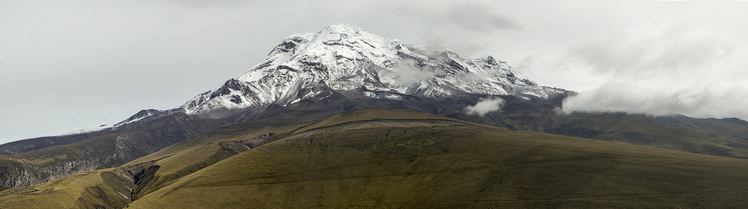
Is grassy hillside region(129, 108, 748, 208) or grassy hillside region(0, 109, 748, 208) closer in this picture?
grassy hillside region(129, 108, 748, 208)

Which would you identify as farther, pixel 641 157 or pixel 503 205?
pixel 641 157

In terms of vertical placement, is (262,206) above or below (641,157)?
below

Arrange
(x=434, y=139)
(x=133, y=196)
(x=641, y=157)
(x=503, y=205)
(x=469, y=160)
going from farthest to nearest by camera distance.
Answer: (x=434, y=139), (x=133, y=196), (x=469, y=160), (x=641, y=157), (x=503, y=205)

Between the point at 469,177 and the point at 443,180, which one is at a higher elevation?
the point at 469,177

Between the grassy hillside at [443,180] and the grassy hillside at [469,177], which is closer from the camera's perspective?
the grassy hillside at [469,177]

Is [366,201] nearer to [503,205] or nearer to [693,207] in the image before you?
[503,205]

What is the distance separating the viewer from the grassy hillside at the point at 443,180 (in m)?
107

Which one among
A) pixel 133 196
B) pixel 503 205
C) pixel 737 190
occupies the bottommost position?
pixel 133 196

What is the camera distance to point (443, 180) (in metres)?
139

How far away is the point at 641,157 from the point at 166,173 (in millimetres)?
217312

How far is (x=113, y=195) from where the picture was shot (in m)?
158

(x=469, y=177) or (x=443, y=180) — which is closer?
(x=469, y=177)

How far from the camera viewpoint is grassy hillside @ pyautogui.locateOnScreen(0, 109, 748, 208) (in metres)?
107

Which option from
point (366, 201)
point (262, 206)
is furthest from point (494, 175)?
point (262, 206)
